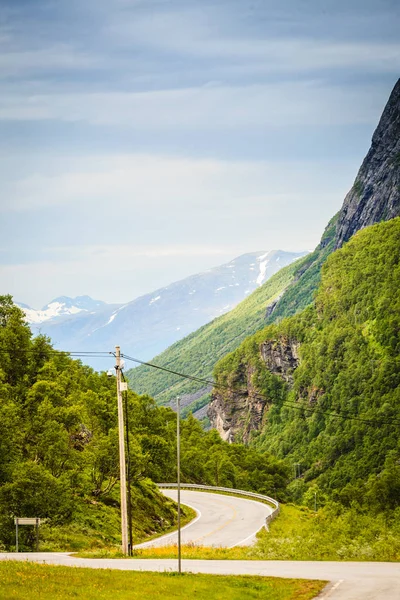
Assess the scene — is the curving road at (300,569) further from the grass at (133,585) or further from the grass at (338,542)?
the grass at (338,542)

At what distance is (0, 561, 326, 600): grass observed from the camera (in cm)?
2967

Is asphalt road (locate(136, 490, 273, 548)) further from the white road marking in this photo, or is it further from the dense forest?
the white road marking

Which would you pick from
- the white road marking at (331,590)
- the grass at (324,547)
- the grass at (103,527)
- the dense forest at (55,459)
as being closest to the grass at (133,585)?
the white road marking at (331,590)

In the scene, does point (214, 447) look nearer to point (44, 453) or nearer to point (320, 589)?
point (44, 453)

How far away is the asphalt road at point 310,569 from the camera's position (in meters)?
31.2

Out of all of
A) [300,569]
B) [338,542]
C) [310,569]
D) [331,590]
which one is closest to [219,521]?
[338,542]

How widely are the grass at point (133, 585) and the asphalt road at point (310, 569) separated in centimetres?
130

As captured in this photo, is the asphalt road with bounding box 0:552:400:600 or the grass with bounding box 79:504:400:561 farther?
the grass with bounding box 79:504:400:561

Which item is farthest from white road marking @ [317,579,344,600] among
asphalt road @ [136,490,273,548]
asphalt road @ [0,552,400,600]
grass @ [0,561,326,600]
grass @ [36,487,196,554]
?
asphalt road @ [136,490,273,548]

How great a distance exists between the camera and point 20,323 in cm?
6619

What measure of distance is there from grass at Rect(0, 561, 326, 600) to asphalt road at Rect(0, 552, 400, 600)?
130 cm

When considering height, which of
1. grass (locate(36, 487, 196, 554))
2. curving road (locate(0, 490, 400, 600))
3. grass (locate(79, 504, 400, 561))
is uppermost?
curving road (locate(0, 490, 400, 600))

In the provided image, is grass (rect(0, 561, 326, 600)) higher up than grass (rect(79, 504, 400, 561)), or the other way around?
grass (rect(0, 561, 326, 600))

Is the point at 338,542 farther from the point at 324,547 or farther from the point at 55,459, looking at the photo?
the point at 55,459
